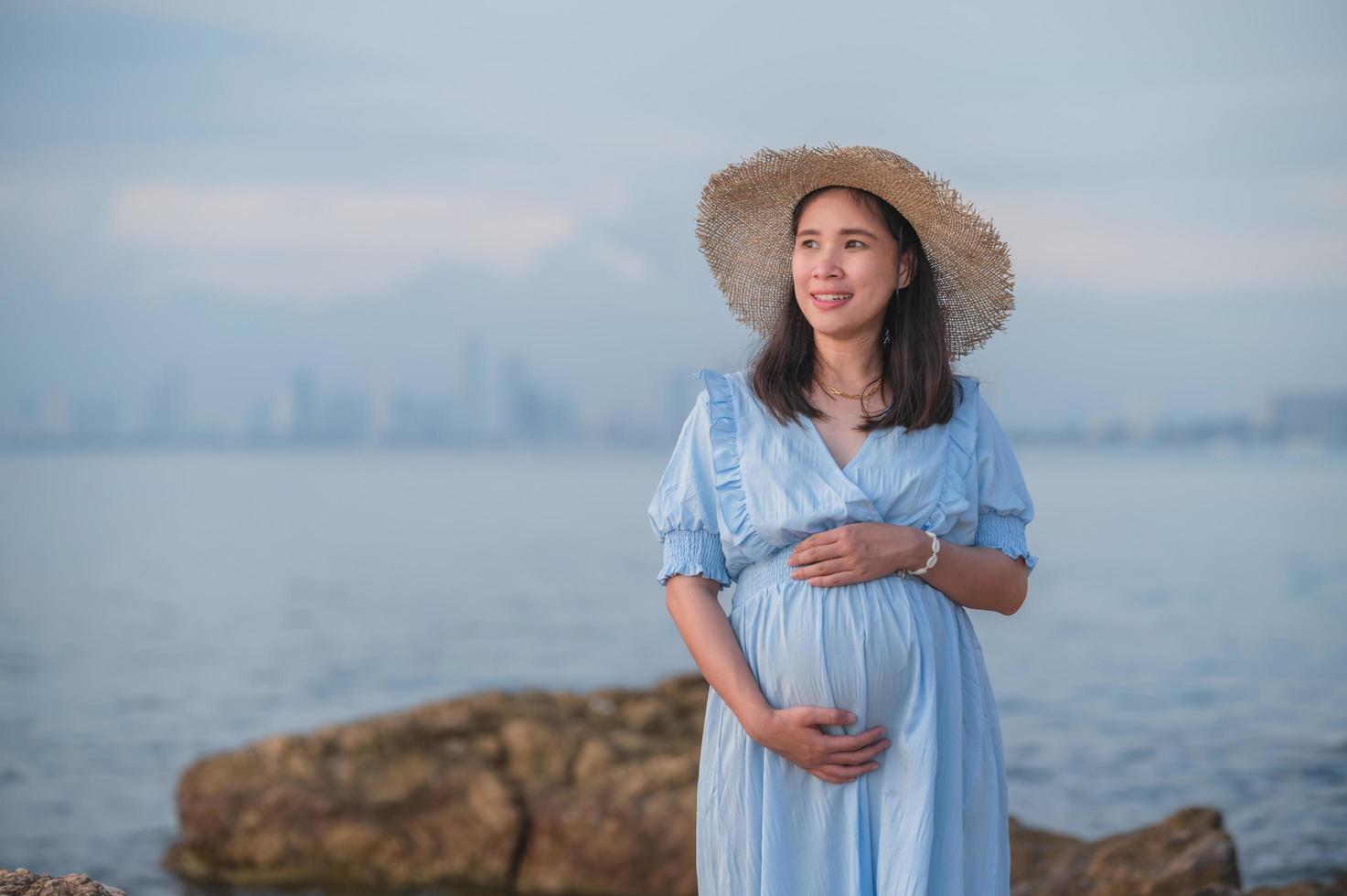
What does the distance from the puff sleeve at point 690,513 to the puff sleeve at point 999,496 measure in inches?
17.3

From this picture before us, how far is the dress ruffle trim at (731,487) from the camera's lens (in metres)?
2.25

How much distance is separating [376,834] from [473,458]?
2004 inches

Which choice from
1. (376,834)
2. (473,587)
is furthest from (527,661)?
(376,834)

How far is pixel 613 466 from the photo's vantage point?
45.2m

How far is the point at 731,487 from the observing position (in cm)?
226

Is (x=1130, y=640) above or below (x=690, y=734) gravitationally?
below

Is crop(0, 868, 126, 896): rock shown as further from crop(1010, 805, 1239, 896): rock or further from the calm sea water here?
the calm sea water

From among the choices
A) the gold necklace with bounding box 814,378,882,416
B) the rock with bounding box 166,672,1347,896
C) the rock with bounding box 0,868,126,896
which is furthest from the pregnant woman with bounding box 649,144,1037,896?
the rock with bounding box 166,672,1347,896

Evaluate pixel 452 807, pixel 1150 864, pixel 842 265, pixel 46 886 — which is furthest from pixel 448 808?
pixel 842 265

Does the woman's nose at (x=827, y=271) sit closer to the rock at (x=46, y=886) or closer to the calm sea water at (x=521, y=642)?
the rock at (x=46, y=886)

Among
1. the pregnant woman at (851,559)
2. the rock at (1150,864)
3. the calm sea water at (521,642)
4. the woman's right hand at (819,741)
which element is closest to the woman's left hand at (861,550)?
the pregnant woman at (851,559)

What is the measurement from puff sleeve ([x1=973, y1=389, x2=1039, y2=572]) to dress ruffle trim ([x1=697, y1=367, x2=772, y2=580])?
370mm

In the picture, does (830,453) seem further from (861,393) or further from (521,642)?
(521,642)

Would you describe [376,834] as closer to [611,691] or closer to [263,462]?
[611,691]
